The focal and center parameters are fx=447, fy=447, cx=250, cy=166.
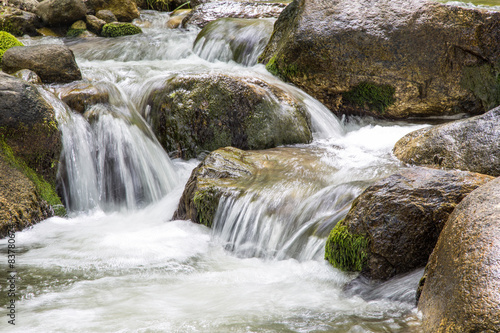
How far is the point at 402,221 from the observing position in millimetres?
3232

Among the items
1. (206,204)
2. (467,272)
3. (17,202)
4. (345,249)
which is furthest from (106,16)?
(467,272)

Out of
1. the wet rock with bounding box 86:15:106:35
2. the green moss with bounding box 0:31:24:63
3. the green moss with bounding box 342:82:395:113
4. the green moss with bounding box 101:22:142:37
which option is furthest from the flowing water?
the wet rock with bounding box 86:15:106:35

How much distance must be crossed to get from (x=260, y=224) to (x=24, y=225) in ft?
8.22

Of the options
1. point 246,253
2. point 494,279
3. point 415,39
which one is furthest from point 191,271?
point 415,39

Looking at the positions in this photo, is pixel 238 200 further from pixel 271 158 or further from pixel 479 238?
pixel 479 238

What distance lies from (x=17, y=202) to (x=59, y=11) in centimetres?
908

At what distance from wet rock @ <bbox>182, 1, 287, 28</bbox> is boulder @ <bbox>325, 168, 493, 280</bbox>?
31.0 ft

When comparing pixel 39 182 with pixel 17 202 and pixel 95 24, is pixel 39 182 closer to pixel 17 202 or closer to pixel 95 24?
pixel 17 202

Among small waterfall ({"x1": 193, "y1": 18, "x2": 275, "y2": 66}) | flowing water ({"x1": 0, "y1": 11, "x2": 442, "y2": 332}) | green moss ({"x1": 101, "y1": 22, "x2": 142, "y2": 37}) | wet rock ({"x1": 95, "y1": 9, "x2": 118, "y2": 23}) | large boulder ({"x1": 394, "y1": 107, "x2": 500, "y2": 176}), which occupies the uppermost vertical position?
wet rock ({"x1": 95, "y1": 9, "x2": 118, "y2": 23})

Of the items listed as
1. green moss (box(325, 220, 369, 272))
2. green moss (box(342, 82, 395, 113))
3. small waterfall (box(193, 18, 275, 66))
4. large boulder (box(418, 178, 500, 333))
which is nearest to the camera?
large boulder (box(418, 178, 500, 333))

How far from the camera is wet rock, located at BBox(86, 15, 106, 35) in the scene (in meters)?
12.5

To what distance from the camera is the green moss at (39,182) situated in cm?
500

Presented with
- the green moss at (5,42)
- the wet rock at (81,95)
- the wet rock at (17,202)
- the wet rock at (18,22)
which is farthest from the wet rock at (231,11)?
the wet rock at (17,202)

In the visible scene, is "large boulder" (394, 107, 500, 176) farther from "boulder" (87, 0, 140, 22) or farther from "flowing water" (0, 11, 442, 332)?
"boulder" (87, 0, 140, 22)
